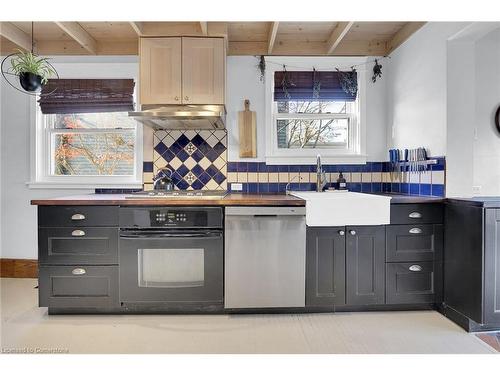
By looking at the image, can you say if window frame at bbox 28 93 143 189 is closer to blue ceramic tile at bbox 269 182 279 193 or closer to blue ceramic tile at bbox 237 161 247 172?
blue ceramic tile at bbox 237 161 247 172

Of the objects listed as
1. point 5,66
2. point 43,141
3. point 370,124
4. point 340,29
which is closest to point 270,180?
point 370,124

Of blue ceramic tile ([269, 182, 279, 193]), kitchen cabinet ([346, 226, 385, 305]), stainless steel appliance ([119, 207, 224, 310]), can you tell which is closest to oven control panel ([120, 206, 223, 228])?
stainless steel appliance ([119, 207, 224, 310])

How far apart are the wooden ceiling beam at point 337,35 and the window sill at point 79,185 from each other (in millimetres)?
2241

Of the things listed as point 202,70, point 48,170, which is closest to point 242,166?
point 202,70

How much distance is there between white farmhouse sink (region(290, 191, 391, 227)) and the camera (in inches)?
95.2

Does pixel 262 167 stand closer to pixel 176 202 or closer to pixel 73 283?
pixel 176 202

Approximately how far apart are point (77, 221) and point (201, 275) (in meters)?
1.00

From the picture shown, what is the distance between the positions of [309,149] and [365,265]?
1.29m

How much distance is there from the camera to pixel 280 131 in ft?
10.9

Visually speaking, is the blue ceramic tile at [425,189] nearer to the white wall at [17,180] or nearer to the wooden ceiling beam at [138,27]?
the wooden ceiling beam at [138,27]

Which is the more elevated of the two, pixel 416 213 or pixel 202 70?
pixel 202 70

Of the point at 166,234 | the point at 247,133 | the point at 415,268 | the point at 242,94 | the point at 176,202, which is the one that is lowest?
the point at 415,268

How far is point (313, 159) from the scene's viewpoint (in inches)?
128

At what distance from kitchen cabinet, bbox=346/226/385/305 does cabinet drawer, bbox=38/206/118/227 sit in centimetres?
178
